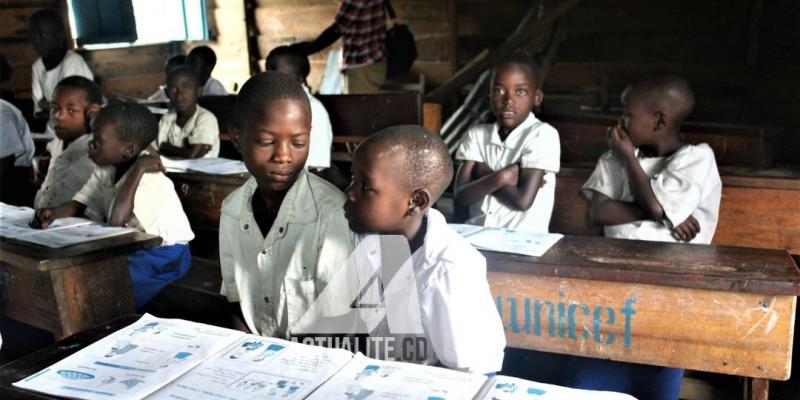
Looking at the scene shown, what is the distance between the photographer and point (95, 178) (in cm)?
252

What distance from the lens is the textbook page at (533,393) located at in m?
1.03

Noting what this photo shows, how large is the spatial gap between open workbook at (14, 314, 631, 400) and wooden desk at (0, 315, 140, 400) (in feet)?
0.06

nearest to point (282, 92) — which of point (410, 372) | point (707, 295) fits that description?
point (410, 372)

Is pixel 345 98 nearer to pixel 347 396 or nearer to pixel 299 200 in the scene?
pixel 299 200

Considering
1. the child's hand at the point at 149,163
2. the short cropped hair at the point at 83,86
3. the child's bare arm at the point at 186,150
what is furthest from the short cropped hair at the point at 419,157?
the child's bare arm at the point at 186,150

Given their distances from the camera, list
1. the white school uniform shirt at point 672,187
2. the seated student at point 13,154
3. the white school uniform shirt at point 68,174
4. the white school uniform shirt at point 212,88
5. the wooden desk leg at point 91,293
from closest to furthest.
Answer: the wooden desk leg at point 91,293 → the white school uniform shirt at point 672,187 → the white school uniform shirt at point 68,174 → the seated student at point 13,154 → the white school uniform shirt at point 212,88

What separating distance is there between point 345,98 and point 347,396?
3.09m

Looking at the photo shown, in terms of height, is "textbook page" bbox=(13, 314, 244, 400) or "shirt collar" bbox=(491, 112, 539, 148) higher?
"shirt collar" bbox=(491, 112, 539, 148)

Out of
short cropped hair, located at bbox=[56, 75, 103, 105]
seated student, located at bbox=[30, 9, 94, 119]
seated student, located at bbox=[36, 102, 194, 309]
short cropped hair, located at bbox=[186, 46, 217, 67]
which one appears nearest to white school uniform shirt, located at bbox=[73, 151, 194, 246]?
seated student, located at bbox=[36, 102, 194, 309]

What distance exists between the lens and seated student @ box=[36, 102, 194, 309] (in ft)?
7.76

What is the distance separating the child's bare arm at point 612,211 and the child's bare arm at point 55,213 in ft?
6.18

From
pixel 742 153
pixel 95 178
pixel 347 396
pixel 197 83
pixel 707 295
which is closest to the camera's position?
pixel 347 396

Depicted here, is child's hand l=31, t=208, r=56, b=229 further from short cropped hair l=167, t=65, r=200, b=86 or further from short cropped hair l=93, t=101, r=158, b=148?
short cropped hair l=167, t=65, r=200, b=86

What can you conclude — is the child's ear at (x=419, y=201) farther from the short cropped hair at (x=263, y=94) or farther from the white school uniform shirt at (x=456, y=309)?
the short cropped hair at (x=263, y=94)
